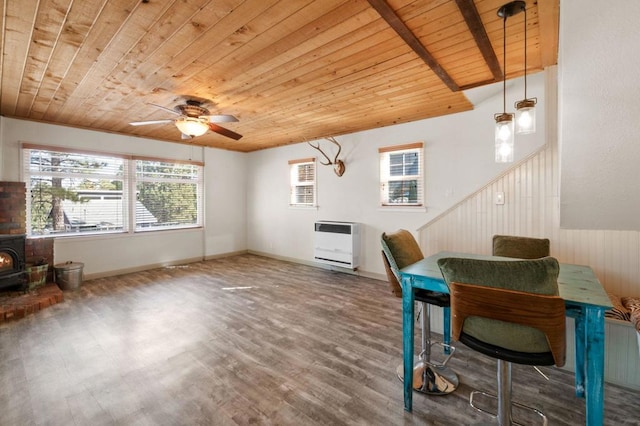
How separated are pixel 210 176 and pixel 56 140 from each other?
257cm

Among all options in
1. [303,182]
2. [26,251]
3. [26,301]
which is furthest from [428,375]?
[26,251]

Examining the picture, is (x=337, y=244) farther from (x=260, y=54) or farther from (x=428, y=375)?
(x=260, y=54)

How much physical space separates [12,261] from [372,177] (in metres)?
5.24

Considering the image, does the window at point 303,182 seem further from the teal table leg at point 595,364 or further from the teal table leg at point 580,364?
the teal table leg at point 595,364

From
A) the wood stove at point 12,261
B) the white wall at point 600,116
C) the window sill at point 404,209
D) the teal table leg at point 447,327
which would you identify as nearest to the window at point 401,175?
the window sill at point 404,209

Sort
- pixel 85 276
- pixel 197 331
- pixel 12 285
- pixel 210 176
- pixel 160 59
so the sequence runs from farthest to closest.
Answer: pixel 210 176
pixel 85 276
pixel 12 285
pixel 197 331
pixel 160 59

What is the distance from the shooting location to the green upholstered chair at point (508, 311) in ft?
4.07

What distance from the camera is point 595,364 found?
1.31 meters

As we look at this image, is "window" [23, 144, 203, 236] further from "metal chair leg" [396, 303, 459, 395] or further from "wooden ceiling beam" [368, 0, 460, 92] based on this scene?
"metal chair leg" [396, 303, 459, 395]

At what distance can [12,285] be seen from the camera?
3.65 m

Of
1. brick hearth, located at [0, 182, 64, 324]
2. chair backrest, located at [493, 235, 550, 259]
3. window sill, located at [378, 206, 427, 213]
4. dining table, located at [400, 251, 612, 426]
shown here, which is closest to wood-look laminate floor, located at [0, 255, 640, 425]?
brick hearth, located at [0, 182, 64, 324]

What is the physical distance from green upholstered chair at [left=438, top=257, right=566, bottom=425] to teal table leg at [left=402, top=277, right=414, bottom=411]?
0.37 m

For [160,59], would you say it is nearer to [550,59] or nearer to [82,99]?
[82,99]

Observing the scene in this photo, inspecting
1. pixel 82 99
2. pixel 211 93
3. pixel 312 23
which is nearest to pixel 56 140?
pixel 82 99
